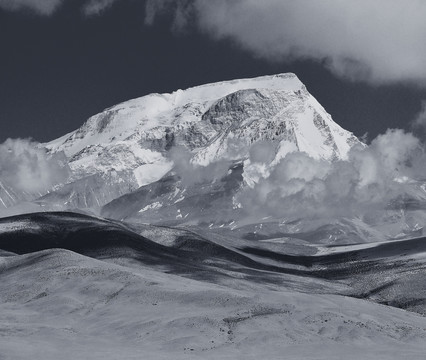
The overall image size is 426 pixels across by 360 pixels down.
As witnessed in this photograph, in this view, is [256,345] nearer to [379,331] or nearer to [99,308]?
[379,331]

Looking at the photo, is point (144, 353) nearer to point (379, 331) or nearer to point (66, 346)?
point (66, 346)

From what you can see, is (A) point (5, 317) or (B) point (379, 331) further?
(A) point (5, 317)

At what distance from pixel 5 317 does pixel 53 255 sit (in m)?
54.9

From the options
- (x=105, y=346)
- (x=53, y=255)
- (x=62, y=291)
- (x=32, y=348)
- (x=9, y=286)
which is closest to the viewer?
(x=32, y=348)

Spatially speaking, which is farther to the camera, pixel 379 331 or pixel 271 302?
pixel 271 302

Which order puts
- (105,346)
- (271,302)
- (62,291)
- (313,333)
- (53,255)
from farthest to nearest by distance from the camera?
(53,255) → (62,291) → (271,302) → (313,333) → (105,346)

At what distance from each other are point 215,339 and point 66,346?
17.4m

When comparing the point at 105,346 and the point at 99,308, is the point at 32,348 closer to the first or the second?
the point at 105,346

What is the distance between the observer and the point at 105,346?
101m

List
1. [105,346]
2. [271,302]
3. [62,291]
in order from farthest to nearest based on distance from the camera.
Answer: [62,291]
[271,302]
[105,346]

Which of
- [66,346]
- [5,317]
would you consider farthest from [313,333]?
[5,317]

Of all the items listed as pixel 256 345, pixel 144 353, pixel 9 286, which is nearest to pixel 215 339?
pixel 256 345

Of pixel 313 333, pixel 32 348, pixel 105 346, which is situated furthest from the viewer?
pixel 313 333

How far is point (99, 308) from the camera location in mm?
130875
